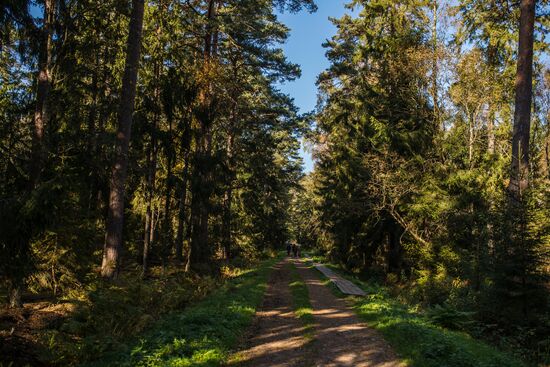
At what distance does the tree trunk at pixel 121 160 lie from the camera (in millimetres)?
10836

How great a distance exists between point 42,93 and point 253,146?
16.7m

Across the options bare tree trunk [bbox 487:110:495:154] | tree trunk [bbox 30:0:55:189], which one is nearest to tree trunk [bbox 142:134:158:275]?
tree trunk [bbox 30:0:55:189]

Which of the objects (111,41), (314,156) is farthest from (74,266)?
(314,156)

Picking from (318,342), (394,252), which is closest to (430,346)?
(318,342)

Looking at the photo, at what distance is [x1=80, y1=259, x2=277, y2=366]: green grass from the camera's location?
6.29m

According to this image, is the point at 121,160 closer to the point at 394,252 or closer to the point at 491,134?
the point at 491,134

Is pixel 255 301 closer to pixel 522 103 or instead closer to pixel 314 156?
pixel 522 103

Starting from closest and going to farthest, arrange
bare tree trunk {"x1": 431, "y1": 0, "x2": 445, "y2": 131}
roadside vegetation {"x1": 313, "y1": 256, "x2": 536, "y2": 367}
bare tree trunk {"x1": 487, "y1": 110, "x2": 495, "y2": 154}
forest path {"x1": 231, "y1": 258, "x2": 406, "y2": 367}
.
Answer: roadside vegetation {"x1": 313, "y1": 256, "x2": 536, "y2": 367} → forest path {"x1": 231, "y1": 258, "x2": 406, "y2": 367} → bare tree trunk {"x1": 487, "y1": 110, "x2": 495, "y2": 154} → bare tree trunk {"x1": 431, "y1": 0, "x2": 445, "y2": 131}

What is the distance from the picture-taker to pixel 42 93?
9.88m

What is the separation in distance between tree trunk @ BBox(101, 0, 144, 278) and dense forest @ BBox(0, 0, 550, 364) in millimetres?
40

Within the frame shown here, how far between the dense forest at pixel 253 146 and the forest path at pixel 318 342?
2.63m

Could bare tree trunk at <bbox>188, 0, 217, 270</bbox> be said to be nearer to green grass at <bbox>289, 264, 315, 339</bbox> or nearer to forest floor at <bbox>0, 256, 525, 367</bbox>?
forest floor at <bbox>0, 256, 525, 367</bbox>

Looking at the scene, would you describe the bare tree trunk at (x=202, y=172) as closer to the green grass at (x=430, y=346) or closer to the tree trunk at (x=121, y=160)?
the tree trunk at (x=121, y=160)

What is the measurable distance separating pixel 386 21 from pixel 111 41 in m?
15.1
